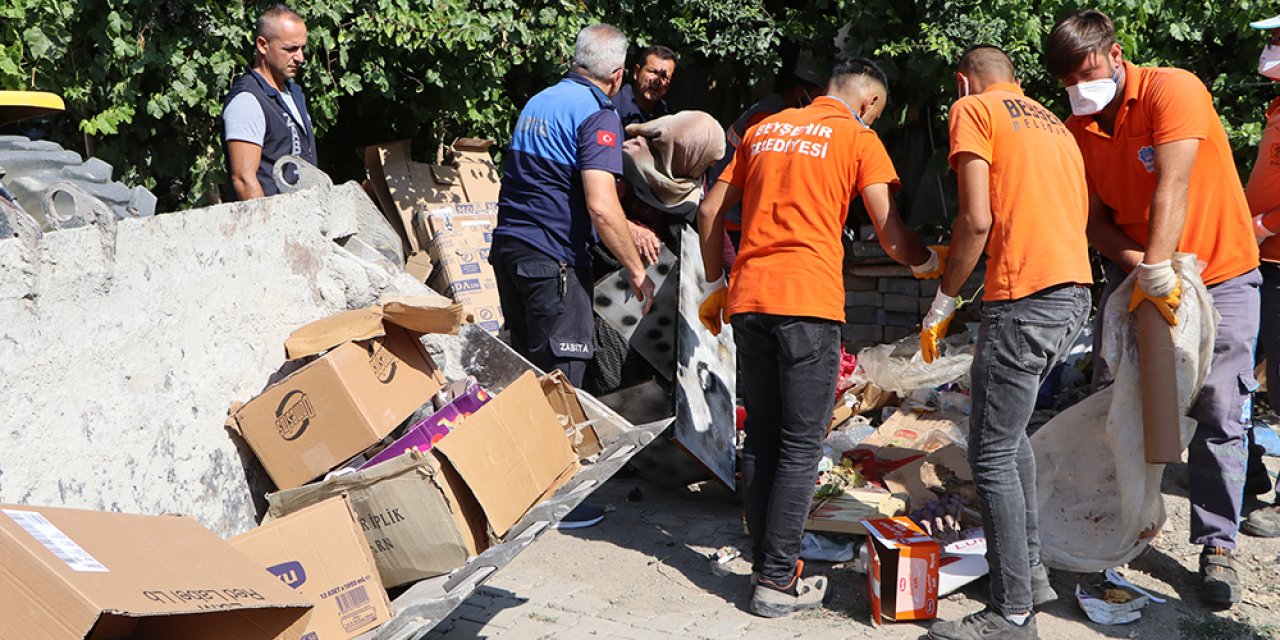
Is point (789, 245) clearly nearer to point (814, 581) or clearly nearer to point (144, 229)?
A: point (814, 581)

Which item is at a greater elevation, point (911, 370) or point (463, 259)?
point (463, 259)

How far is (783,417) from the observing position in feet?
11.8

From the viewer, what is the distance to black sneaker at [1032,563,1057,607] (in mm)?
3459

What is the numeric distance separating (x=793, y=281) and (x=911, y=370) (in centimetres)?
222

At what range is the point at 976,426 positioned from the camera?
10.9ft

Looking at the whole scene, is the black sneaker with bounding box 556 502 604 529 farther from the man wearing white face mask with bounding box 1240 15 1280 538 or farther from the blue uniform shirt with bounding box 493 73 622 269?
the man wearing white face mask with bounding box 1240 15 1280 538

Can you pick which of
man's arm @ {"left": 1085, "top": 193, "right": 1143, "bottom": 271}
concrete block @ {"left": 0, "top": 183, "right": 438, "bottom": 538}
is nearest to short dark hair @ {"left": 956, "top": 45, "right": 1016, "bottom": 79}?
man's arm @ {"left": 1085, "top": 193, "right": 1143, "bottom": 271}

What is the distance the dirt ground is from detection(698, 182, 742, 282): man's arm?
1130 millimetres

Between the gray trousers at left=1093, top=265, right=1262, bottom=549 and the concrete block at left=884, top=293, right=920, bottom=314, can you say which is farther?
the concrete block at left=884, top=293, right=920, bottom=314

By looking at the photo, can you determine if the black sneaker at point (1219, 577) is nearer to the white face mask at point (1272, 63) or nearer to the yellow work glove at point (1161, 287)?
the yellow work glove at point (1161, 287)

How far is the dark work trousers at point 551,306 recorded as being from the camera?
13.8 feet

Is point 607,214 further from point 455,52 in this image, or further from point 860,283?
point 860,283

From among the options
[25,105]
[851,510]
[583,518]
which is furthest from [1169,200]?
[25,105]

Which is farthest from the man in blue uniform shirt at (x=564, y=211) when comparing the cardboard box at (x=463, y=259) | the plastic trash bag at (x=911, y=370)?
the cardboard box at (x=463, y=259)
